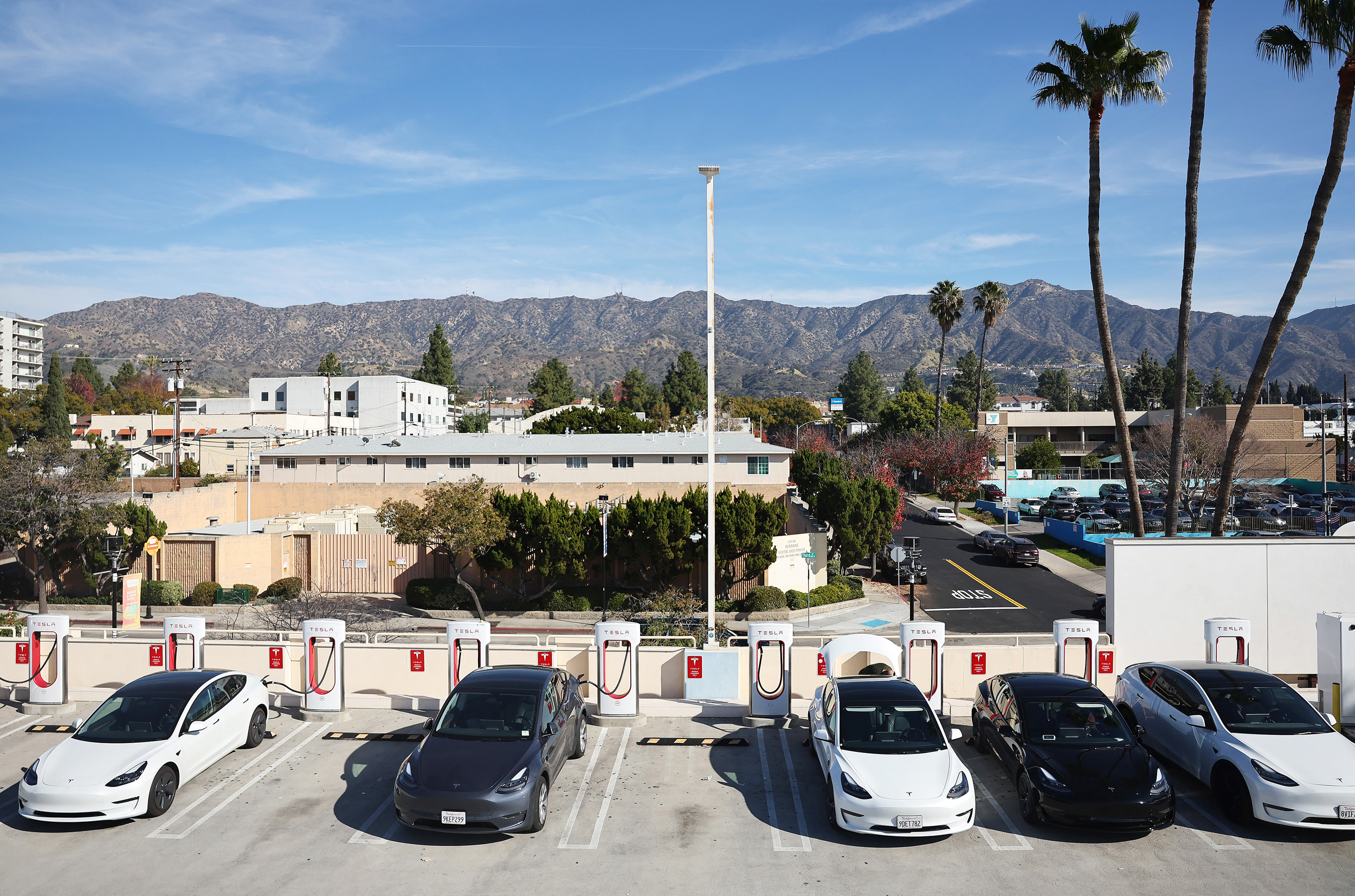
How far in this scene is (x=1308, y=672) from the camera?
56.1 feet

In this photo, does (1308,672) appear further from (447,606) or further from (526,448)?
(526,448)

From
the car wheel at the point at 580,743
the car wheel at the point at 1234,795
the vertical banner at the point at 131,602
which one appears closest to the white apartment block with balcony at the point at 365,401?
the vertical banner at the point at 131,602

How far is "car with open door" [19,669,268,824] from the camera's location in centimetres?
1020

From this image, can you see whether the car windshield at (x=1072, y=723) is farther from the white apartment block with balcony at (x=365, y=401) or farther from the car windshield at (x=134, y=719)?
the white apartment block with balcony at (x=365, y=401)

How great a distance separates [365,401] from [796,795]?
3876 inches

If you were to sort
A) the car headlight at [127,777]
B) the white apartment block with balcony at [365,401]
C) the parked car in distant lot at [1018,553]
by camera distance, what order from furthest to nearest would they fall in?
the white apartment block with balcony at [365,401] < the parked car in distant lot at [1018,553] < the car headlight at [127,777]

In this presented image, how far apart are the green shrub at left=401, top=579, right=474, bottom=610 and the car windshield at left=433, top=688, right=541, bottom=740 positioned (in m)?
21.0

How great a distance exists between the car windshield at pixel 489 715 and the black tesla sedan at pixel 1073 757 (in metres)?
6.59

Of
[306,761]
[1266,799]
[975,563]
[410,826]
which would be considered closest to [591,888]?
[410,826]

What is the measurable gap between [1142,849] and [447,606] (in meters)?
26.4

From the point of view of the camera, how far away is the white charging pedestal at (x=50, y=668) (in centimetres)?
1521

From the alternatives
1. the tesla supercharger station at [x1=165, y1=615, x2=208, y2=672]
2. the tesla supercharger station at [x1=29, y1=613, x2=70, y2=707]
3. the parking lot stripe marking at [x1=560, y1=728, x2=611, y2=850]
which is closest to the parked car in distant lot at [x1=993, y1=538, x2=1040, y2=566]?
the parking lot stripe marking at [x1=560, y1=728, x2=611, y2=850]

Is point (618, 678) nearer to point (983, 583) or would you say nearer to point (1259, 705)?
point (1259, 705)

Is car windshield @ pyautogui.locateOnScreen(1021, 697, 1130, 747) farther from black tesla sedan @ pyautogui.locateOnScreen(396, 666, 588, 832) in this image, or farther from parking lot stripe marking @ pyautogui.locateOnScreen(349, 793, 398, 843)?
parking lot stripe marking @ pyautogui.locateOnScreen(349, 793, 398, 843)
